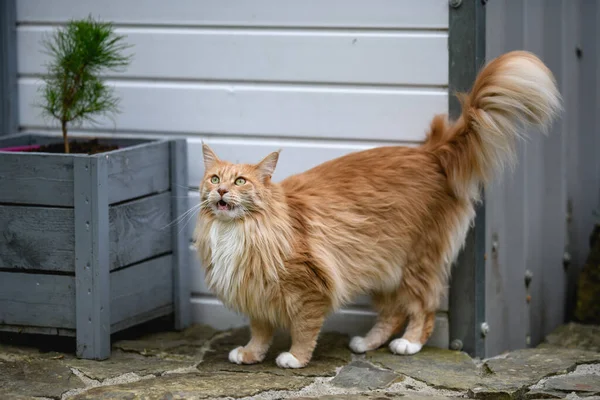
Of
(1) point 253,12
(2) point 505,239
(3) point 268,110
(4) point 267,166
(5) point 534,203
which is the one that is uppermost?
(1) point 253,12

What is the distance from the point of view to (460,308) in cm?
397

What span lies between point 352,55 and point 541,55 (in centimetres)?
113

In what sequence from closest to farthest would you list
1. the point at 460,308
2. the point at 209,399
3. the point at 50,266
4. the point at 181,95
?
the point at 209,399 < the point at 50,266 < the point at 460,308 < the point at 181,95

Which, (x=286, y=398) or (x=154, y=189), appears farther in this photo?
(x=154, y=189)

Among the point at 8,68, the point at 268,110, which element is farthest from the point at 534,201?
the point at 8,68

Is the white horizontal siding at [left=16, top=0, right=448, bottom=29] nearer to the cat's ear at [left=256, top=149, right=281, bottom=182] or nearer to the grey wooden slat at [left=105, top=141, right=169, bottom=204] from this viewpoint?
the grey wooden slat at [left=105, top=141, right=169, bottom=204]

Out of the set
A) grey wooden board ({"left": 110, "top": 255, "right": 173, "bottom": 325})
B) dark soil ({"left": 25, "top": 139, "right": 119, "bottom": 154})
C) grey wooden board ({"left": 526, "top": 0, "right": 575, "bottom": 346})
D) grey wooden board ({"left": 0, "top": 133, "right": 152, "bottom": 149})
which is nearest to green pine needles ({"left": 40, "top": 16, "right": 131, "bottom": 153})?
dark soil ({"left": 25, "top": 139, "right": 119, "bottom": 154})

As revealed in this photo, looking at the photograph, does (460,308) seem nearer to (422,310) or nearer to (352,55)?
(422,310)

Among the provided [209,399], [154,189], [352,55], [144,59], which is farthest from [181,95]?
[209,399]

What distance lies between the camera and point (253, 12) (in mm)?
4133

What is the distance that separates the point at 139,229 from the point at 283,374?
88cm

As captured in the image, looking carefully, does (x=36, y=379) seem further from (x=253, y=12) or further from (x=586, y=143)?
(x=586, y=143)

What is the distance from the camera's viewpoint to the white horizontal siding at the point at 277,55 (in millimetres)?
3918

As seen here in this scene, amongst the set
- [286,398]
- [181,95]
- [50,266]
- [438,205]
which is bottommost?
[286,398]
